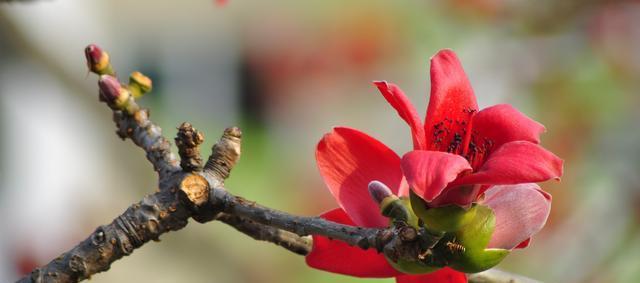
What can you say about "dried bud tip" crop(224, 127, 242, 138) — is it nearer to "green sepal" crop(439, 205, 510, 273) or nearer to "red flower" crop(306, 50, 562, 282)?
"red flower" crop(306, 50, 562, 282)

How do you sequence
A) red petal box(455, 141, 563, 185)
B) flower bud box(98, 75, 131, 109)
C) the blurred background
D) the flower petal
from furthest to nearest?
the blurred background → flower bud box(98, 75, 131, 109) → the flower petal → red petal box(455, 141, 563, 185)

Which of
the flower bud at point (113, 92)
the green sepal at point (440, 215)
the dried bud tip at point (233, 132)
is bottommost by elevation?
the green sepal at point (440, 215)

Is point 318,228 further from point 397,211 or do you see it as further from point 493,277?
point 493,277

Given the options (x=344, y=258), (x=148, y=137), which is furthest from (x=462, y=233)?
(x=148, y=137)

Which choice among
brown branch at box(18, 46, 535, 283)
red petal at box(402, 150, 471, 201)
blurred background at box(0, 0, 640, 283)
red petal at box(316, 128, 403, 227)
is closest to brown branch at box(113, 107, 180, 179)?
brown branch at box(18, 46, 535, 283)

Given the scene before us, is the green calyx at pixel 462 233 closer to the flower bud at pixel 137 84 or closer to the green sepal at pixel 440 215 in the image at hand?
the green sepal at pixel 440 215

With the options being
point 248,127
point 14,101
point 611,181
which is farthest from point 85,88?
point 248,127

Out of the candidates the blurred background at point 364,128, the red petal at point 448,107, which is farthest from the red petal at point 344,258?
the blurred background at point 364,128
